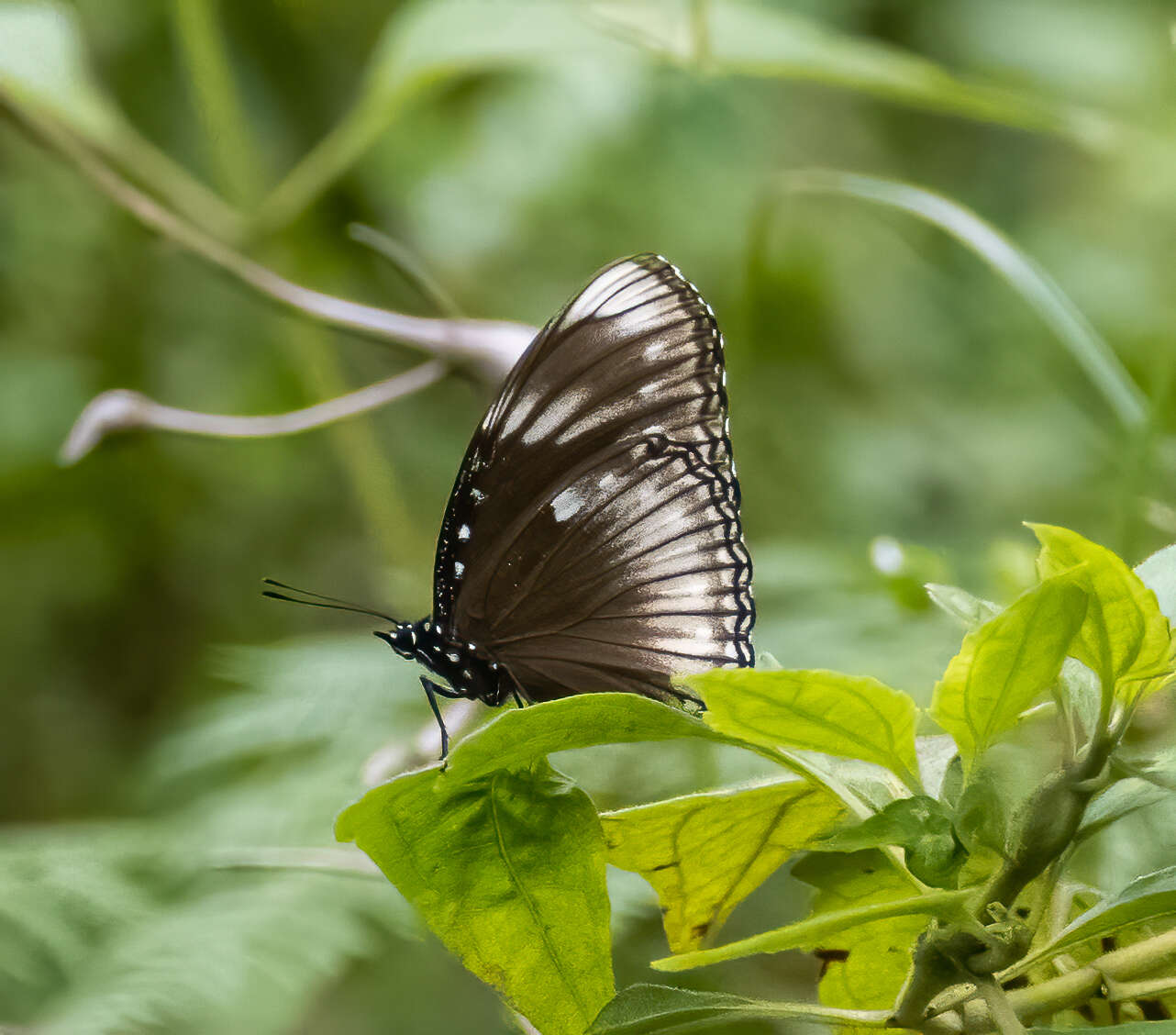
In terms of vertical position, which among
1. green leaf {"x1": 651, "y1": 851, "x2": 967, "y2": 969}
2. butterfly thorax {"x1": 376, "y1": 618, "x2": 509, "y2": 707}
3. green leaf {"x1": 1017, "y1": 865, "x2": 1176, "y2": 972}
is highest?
butterfly thorax {"x1": 376, "y1": 618, "x2": 509, "y2": 707}

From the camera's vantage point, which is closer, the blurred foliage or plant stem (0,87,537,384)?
plant stem (0,87,537,384)

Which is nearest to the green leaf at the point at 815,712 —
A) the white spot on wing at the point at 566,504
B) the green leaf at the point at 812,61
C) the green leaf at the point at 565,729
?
the green leaf at the point at 565,729

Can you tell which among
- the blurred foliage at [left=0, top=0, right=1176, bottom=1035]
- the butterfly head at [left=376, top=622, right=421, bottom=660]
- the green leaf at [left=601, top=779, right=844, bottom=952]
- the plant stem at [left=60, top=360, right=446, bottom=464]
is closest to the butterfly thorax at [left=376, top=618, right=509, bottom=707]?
the butterfly head at [left=376, top=622, right=421, bottom=660]

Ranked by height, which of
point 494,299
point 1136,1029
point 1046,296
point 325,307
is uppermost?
point 494,299

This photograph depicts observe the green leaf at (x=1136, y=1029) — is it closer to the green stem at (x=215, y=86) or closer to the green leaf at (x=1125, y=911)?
the green leaf at (x=1125, y=911)

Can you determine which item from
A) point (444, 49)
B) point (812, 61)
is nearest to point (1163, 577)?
point (812, 61)

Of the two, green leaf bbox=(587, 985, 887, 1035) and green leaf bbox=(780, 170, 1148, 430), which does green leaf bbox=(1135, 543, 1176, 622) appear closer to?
green leaf bbox=(587, 985, 887, 1035)

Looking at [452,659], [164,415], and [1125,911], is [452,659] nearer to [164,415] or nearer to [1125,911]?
[164,415]
